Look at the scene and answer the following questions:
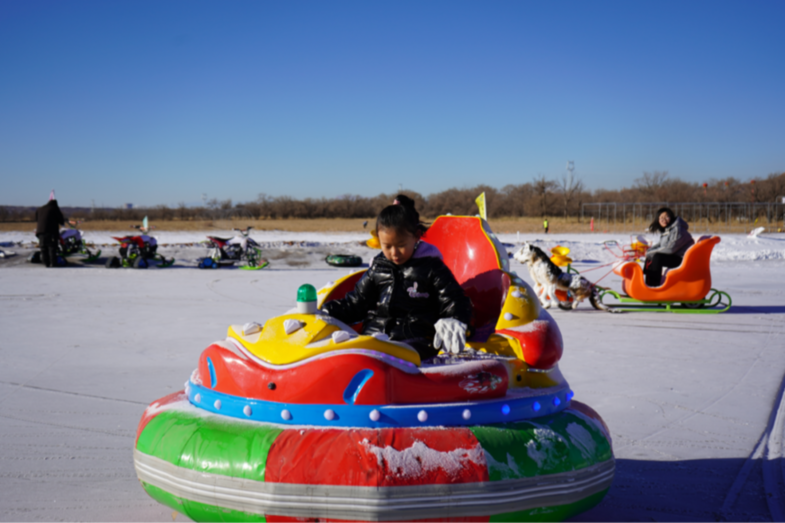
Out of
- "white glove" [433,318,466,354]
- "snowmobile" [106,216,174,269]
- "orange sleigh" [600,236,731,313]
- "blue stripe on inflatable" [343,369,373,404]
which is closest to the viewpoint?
"blue stripe on inflatable" [343,369,373,404]

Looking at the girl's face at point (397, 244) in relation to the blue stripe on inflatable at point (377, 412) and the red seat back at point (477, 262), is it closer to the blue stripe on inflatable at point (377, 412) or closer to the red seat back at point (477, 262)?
the red seat back at point (477, 262)

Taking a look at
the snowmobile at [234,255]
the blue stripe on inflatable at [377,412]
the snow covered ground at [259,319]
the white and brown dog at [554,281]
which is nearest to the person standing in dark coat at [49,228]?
the snowmobile at [234,255]

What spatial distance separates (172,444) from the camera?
2.62 metres

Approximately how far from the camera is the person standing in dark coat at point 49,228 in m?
16.1

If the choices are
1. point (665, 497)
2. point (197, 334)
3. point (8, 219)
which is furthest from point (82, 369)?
point (8, 219)

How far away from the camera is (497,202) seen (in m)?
65.1

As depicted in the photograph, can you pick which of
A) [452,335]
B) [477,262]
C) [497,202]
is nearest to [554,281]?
[477,262]

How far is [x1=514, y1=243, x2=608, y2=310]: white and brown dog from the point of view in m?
9.99

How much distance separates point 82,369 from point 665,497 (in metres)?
5.05

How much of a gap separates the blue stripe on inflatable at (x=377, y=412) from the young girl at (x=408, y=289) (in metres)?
0.43

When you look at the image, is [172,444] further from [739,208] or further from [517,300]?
[739,208]

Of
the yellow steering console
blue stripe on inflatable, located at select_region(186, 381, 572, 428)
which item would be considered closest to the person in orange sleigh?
blue stripe on inflatable, located at select_region(186, 381, 572, 428)

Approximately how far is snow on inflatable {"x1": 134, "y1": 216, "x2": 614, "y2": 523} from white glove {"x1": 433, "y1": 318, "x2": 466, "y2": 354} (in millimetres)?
69

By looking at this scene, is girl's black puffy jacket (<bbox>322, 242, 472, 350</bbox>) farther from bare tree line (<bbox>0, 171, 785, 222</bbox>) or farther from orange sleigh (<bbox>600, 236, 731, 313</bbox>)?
bare tree line (<bbox>0, 171, 785, 222</bbox>)
